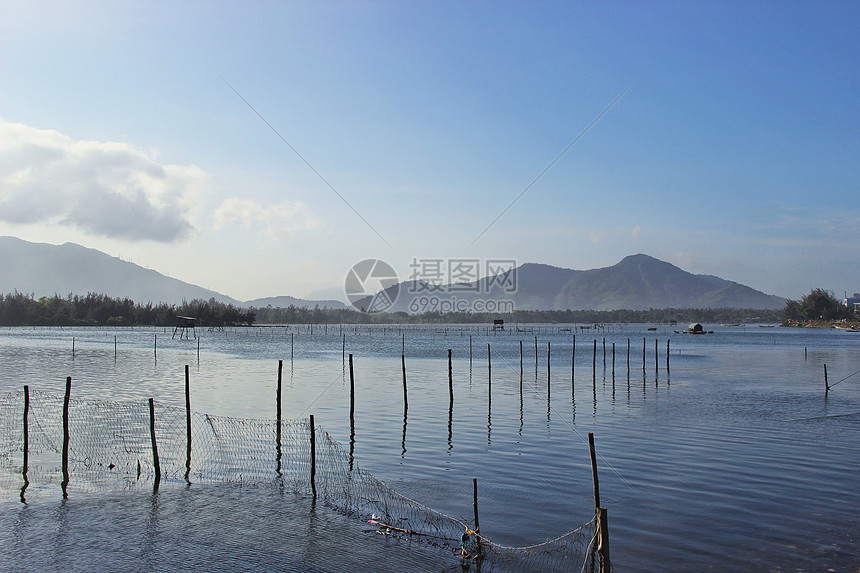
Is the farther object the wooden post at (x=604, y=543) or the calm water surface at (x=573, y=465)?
the calm water surface at (x=573, y=465)

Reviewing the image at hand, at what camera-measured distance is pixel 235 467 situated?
17359 millimetres

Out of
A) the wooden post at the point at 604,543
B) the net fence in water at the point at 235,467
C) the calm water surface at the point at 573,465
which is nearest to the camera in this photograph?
the wooden post at the point at 604,543

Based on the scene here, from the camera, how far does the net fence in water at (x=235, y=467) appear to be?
11.4 m

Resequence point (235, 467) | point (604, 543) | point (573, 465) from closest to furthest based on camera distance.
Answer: point (604, 543) < point (235, 467) < point (573, 465)

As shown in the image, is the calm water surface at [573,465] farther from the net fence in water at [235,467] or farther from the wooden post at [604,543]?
the wooden post at [604,543]

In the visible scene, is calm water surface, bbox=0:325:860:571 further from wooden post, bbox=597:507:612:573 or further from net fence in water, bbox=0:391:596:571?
wooden post, bbox=597:507:612:573

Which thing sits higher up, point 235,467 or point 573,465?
point 235,467

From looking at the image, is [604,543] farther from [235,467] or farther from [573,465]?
[235,467]

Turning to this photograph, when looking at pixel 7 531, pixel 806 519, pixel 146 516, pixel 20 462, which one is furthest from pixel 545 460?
pixel 20 462

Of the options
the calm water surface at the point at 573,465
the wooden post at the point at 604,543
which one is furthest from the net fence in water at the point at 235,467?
the wooden post at the point at 604,543

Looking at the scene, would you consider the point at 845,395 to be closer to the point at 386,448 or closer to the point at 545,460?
the point at 545,460

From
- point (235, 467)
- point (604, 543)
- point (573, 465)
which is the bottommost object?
point (573, 465)

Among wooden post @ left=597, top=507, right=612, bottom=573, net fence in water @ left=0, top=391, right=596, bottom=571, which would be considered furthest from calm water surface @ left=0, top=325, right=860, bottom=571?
wooden post @ left=597, top=507, right=612, bottom=573

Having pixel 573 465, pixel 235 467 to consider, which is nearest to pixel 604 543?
pixel 573 465
